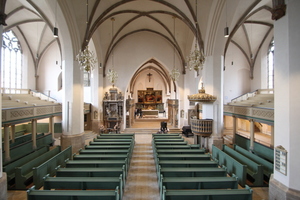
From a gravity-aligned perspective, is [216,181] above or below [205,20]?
below

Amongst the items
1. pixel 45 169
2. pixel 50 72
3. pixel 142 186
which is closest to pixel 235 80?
pixel 142 186

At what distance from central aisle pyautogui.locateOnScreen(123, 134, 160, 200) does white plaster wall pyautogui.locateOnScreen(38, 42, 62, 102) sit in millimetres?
13921

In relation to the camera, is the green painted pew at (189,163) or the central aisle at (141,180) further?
the green painted pew at (189,163)

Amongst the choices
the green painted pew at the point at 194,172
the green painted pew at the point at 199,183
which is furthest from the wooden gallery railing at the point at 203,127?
the green painted pew at the point at 199,183

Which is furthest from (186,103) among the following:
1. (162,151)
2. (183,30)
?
(162,151)

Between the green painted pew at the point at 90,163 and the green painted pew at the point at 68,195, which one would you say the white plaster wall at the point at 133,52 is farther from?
the green painted pew at the point at 68,195

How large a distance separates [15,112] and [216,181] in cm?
1061

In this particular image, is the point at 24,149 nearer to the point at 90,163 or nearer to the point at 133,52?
the point at 90,163

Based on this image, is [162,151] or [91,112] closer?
[162,151]

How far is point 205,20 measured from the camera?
38.0 feet

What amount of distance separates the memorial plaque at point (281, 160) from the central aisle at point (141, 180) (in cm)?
397

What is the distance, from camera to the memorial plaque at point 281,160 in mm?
5164

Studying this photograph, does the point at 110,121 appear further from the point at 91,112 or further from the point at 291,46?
the point at 291,46

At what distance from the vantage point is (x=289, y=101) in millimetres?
5062
